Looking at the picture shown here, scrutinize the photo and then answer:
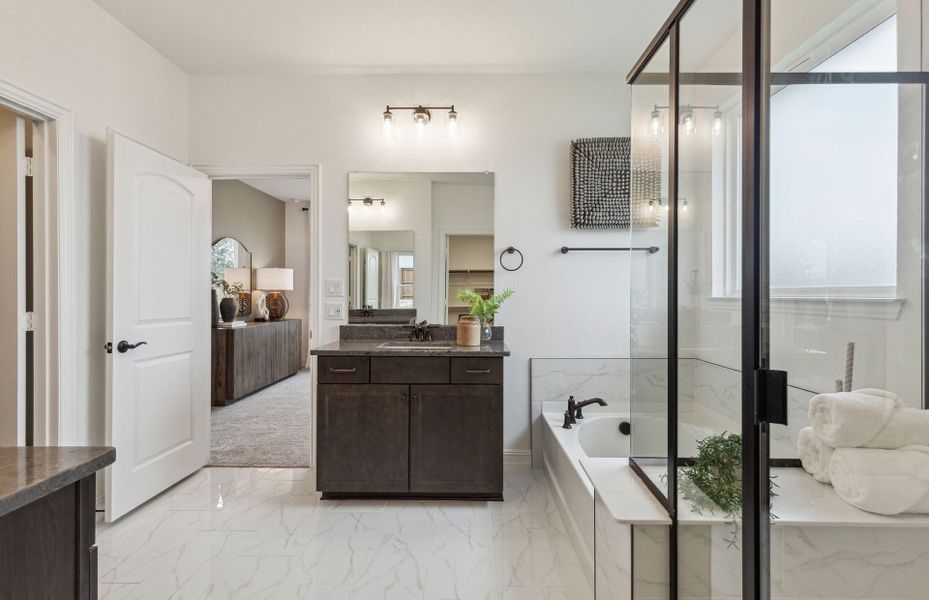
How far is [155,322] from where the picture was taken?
8.77 ft

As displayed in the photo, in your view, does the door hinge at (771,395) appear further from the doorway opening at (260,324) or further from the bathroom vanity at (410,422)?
the doorway opening at (260,324)

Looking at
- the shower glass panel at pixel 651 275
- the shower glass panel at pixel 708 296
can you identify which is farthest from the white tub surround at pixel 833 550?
the shower glass panel at pixel 651 275

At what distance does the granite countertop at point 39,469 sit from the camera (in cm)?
76

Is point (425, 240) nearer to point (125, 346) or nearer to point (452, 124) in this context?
point (452, 124)

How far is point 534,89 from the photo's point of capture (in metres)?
3.13

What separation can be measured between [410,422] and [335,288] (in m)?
1.11

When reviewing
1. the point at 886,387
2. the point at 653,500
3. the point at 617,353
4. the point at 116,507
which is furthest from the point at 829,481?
the point at 116,507

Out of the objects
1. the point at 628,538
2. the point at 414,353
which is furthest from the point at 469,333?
the point at 628,538

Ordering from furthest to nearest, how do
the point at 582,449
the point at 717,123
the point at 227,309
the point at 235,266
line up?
the point at 235,266 → the point at 227,309 → the point at 582,449 → the point at 717,123

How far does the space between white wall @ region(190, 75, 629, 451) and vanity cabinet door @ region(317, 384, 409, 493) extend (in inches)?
30.2

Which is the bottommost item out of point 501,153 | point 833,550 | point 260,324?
point 833,550

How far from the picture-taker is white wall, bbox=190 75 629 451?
3.13 m

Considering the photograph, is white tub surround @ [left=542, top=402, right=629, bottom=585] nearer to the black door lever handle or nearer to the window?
the window

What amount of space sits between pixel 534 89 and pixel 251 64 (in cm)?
183
